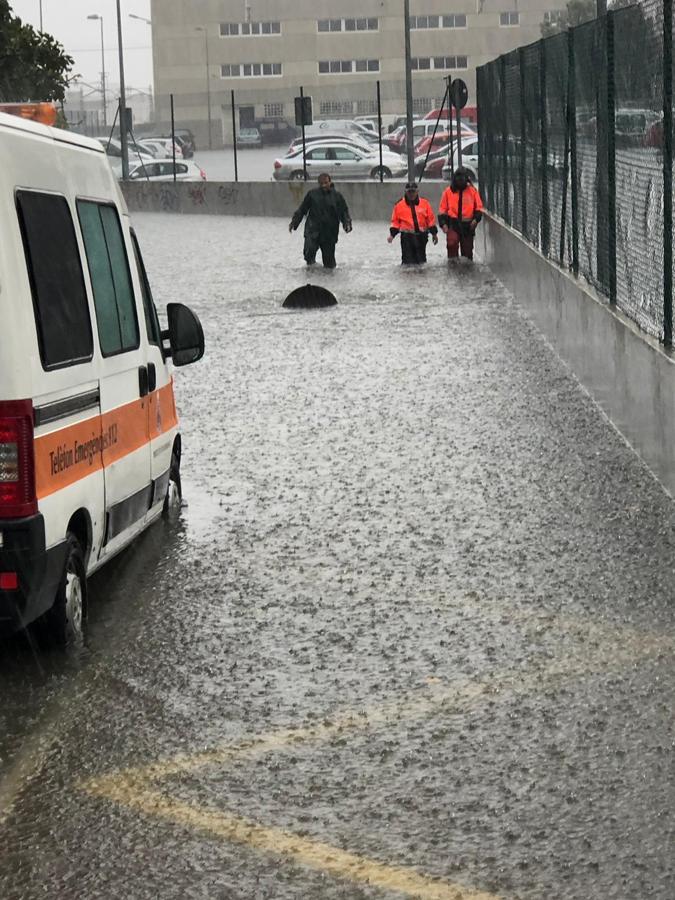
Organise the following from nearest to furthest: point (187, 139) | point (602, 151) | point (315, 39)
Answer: point (602, 151) → point (187, 139) → point (315, 39)

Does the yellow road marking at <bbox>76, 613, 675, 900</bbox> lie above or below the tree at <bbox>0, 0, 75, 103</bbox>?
below

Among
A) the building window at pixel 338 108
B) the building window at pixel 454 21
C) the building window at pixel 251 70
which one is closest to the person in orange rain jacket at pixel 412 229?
the building window at pixel 338 108

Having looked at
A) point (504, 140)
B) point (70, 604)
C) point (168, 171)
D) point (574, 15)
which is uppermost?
point (574, 15)

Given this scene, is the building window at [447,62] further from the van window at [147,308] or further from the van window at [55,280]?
the van window at [55,280]

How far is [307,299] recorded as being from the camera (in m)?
22.1

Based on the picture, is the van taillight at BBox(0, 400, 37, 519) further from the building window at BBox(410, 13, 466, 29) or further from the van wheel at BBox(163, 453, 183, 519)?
the building window at BBox(410, 13, 466, 29)

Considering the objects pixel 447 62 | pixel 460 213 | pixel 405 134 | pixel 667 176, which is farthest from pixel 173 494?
pixel 447 62

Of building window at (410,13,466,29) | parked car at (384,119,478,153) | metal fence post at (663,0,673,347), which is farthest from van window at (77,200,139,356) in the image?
building window at (410,13,466,29)

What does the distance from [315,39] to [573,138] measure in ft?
387

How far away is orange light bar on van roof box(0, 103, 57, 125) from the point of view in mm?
7891

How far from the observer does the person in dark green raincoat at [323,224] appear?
28.9 meters

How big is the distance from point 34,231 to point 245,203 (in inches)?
1644

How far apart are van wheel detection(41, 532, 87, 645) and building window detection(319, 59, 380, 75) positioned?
415 feet

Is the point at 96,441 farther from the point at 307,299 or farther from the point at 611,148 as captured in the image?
the point at 307,299
